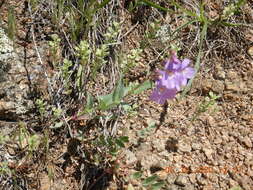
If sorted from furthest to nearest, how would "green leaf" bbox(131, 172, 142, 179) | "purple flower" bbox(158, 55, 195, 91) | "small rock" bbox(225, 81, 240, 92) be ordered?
"small rock" bbox(225, 81, 240, 92)
"green leaf" bbox(131, 172, 142, 179)
"purple flower" bbox(158, 55, 195, 91)

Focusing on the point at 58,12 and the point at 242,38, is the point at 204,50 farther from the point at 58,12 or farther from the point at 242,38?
the point at 58,12

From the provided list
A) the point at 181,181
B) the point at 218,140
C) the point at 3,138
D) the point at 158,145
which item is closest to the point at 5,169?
the point at 3,138

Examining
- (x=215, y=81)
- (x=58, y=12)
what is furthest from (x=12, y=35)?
(x=215, y=81)

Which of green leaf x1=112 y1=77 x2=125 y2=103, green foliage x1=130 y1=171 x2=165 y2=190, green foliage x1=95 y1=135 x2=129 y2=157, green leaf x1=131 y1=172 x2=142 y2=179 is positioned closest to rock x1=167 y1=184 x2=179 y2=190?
green foliage x1=130 y1=171 x2=165 y2=190

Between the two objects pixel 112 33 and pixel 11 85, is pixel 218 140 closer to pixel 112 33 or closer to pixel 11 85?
pixel 112 33

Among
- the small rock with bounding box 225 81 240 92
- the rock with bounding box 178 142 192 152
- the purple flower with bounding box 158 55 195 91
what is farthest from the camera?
the small rock with bounding box 225 81 240 92

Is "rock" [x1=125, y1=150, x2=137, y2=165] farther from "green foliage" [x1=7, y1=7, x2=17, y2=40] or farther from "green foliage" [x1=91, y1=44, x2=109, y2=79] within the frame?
"green foliage" [x1=7, y1=7, x2=17, y2=40]

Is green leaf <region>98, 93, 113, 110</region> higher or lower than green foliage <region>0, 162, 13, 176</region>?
higher

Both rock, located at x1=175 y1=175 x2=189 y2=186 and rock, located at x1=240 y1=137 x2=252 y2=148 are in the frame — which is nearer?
rock, located at x1=175 y1=175 x2=189 y2=186
